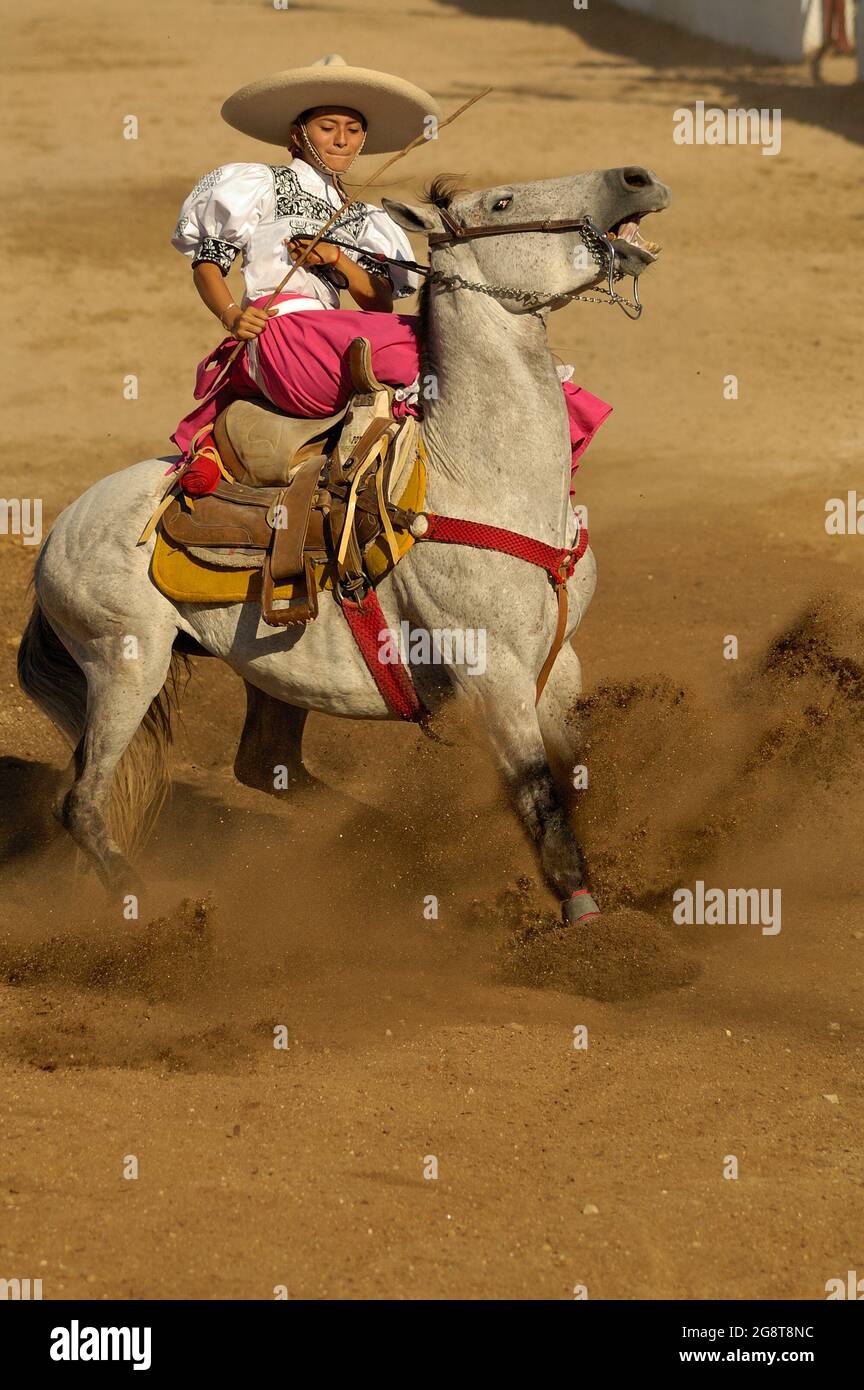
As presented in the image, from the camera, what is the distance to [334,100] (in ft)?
19.1

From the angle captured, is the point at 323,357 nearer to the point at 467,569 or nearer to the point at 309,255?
the point at 309,255

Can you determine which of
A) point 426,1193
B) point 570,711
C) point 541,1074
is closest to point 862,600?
point 570,711

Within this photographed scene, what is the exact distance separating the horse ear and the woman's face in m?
0.79

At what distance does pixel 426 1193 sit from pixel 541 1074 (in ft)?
2.27

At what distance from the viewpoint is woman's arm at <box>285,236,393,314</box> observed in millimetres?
5676

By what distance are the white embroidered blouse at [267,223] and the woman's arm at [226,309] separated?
0.06 metres

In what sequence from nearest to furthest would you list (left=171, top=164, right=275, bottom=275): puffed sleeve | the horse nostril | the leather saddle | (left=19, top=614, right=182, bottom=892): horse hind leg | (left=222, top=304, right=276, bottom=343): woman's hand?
the horse nostril, the leather saddle, (left=222, top=304, right=276, bottom=343): woman's hand, (left=171, top=164, right=275, bottom=275): puffed sleeve, (left=19, top=614, right=182, bottom=892): horse hind leg

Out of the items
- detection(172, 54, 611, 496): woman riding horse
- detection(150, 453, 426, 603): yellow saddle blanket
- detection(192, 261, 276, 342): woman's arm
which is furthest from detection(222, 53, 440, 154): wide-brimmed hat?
detection(150, 453, 426, 603): yellow saddle blanket

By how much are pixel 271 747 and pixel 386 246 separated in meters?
2.12

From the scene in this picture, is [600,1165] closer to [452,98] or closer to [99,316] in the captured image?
[99,316]

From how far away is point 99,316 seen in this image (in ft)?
48.7

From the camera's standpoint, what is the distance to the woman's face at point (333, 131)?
588 centimetres

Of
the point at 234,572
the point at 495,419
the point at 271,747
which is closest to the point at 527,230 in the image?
the point at 495,419

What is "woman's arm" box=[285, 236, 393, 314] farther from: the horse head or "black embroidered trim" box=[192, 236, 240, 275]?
the horse head
